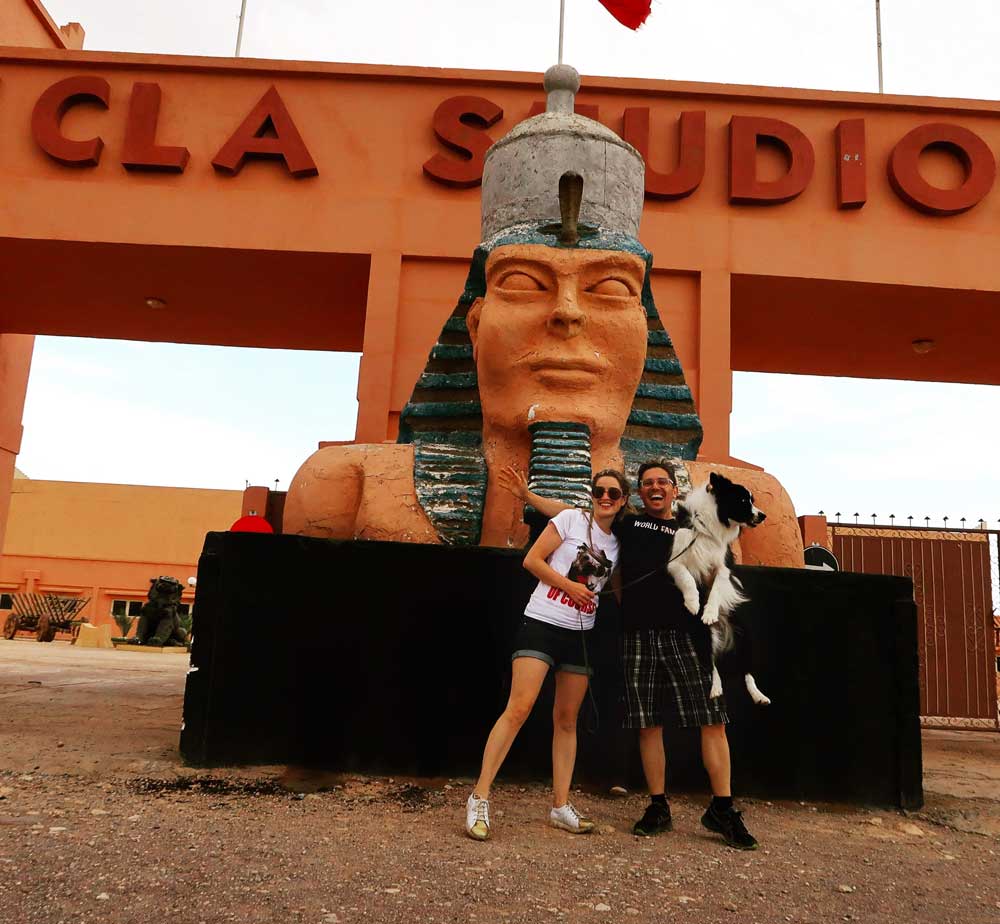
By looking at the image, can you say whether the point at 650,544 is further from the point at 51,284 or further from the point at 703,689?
the point at 51,284

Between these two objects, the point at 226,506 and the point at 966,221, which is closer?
the point at 966,221

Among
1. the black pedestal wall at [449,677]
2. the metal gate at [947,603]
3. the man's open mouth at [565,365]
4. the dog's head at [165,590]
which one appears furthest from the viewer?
the dog's head at [165,590]

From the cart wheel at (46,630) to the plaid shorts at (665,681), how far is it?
1863cm

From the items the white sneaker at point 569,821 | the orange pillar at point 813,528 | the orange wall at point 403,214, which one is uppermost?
the orange wall at point 403,214

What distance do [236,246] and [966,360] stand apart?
6.95 meters

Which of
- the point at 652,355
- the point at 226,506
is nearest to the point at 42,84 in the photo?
the point at 652,355

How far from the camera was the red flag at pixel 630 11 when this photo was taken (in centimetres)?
655

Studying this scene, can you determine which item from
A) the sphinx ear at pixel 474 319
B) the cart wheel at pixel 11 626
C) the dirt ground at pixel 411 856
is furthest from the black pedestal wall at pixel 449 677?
the cart wheel at pixel 11 626

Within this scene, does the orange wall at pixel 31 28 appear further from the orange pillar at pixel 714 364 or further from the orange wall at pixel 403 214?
the orange pillar at pixel 714 364

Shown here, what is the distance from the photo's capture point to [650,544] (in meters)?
2.76

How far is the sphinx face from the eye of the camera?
11.8 feet

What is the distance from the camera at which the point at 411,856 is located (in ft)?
7.64

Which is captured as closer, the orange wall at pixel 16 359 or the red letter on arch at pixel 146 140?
the red letter on arch at pixel 146 140

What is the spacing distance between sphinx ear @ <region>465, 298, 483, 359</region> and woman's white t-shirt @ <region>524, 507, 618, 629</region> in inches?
57.3
